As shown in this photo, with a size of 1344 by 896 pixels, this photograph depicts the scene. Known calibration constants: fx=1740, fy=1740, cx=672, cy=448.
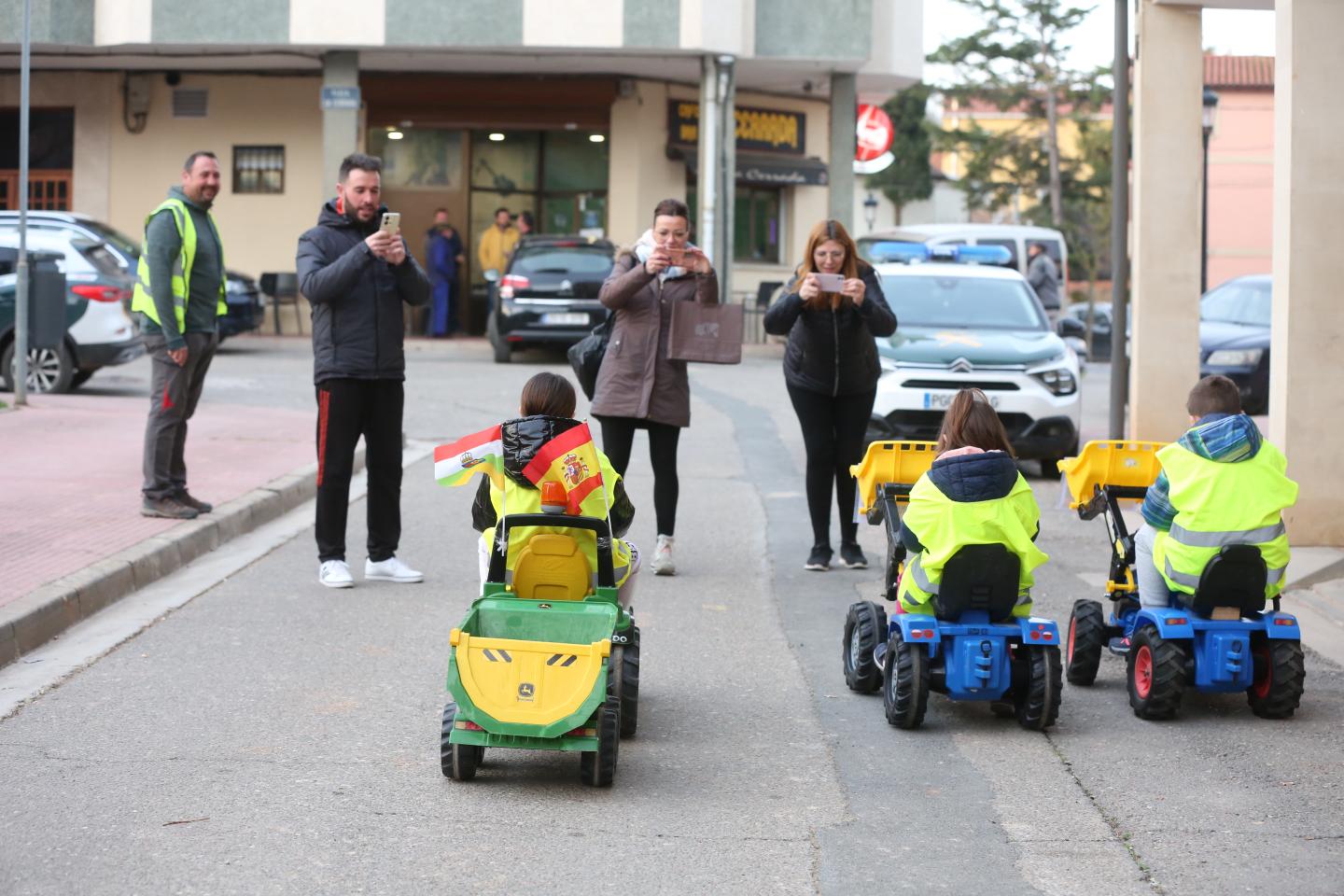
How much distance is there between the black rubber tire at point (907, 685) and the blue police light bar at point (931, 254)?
507 inches

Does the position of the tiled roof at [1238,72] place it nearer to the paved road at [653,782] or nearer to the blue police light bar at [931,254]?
the blue police light bar at [931,254]

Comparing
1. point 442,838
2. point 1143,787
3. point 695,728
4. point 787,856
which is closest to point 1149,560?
point 1143,787

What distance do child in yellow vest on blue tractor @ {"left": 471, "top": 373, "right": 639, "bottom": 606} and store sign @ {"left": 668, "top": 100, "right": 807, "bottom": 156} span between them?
2428 cm

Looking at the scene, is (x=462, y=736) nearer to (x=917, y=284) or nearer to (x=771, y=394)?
(x=917, y=284)

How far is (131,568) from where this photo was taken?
8414 millimetres

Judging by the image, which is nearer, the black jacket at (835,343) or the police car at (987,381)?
the black jacket at (835,343)

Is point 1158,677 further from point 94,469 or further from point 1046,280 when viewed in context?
point 1046,280

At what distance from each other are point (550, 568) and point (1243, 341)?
14.1 m

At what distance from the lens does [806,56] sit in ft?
91.7

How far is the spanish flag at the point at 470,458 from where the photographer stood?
578 cm

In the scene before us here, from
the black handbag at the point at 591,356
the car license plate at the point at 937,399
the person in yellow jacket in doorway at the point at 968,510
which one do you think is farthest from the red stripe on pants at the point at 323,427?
the car license plate at the point at 937,399

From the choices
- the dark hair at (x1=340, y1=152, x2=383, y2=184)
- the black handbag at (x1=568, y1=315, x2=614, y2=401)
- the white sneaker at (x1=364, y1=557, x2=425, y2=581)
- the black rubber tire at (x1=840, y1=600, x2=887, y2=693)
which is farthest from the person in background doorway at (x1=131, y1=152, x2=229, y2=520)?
the black rubber tire at (x1=840, y1=600, x2=887, y2=693)

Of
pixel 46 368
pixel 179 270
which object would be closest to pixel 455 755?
pixel 179 270

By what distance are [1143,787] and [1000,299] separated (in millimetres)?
9511
